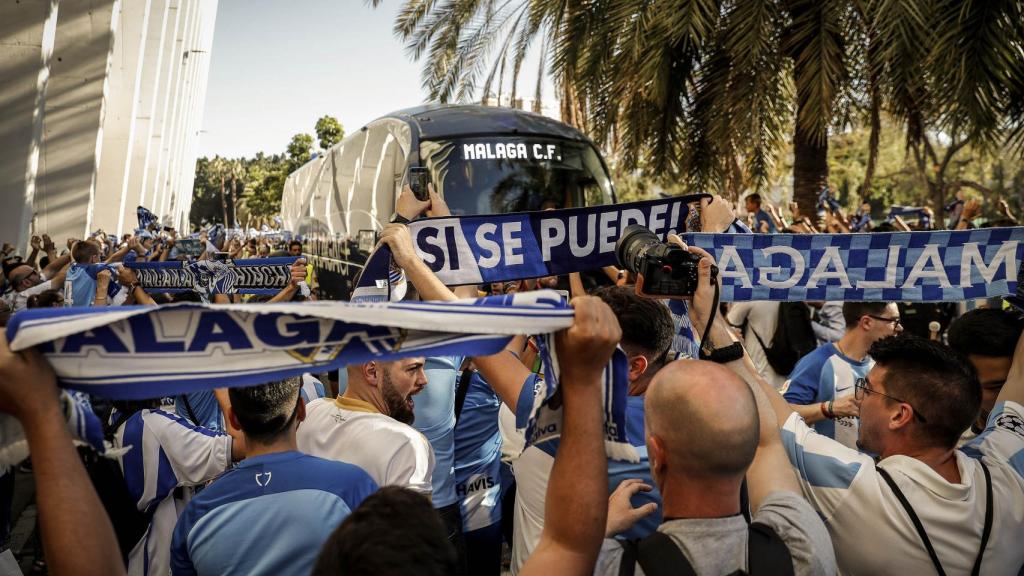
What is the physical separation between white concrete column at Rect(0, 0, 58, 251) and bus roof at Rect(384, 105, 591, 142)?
25.9 ft

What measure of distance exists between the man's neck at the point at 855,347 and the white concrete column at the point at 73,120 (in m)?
19.7

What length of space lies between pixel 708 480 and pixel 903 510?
82 cm

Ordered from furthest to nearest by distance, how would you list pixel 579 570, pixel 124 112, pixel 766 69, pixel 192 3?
pixel 192 3 → pixel 124 112 → pixel 766 69 → pixel 579 570

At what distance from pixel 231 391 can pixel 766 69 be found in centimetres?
925

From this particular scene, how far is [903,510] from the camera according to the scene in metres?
2.17

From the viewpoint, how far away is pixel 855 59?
1001 cm

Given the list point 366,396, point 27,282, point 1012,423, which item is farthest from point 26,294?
point 1012,423

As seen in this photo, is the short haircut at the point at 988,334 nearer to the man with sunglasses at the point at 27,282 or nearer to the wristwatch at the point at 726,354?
the wristwatch at the point at 726,354

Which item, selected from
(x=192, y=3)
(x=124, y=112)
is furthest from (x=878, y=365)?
(x=192, y=3)

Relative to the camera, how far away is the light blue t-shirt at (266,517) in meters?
2.04

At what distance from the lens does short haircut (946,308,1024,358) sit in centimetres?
304

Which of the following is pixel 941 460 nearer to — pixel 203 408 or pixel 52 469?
pixel 52 469

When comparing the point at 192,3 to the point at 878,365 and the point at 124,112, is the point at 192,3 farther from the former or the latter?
the point at 878,365

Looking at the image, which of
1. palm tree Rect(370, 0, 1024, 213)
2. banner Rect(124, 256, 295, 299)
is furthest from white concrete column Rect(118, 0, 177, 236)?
banner Rect(124, 256, 295, 299)
